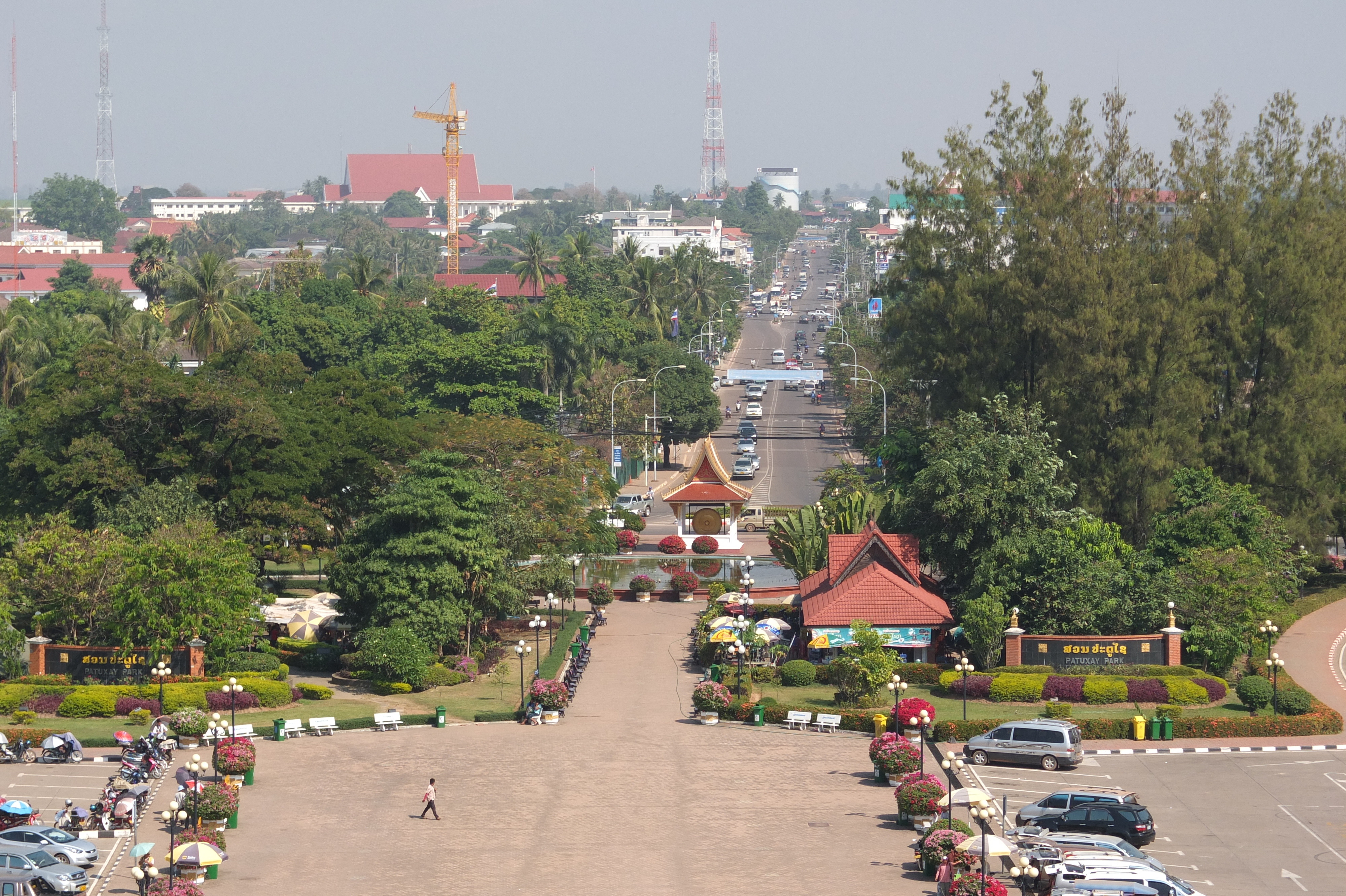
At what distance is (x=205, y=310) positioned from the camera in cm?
10094

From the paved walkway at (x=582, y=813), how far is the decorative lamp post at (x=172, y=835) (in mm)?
1292

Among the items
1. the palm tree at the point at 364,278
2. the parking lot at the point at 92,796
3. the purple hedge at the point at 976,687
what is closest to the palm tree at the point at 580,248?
the palm tree at the point at 364,278

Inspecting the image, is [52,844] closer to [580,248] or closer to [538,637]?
[538,637]

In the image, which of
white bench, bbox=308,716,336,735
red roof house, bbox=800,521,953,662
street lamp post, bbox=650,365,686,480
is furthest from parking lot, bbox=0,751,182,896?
street lamp post, bbox=650,365,686,480

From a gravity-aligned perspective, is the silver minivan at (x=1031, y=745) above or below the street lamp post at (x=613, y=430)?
below

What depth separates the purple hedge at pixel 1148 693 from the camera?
50031mm

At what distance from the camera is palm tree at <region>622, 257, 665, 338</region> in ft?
488

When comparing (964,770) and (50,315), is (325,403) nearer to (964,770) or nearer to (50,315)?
(964,770)

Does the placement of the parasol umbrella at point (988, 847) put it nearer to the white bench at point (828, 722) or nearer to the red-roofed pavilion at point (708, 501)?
the white bench at point (828, 722)

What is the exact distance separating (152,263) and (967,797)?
12566 centimetres

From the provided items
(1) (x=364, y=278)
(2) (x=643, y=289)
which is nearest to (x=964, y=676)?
(1) (x=364, y=278)

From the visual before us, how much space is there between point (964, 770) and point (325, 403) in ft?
126

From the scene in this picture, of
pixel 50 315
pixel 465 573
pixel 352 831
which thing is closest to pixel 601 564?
pixel 465 573

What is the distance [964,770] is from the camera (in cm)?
4391
